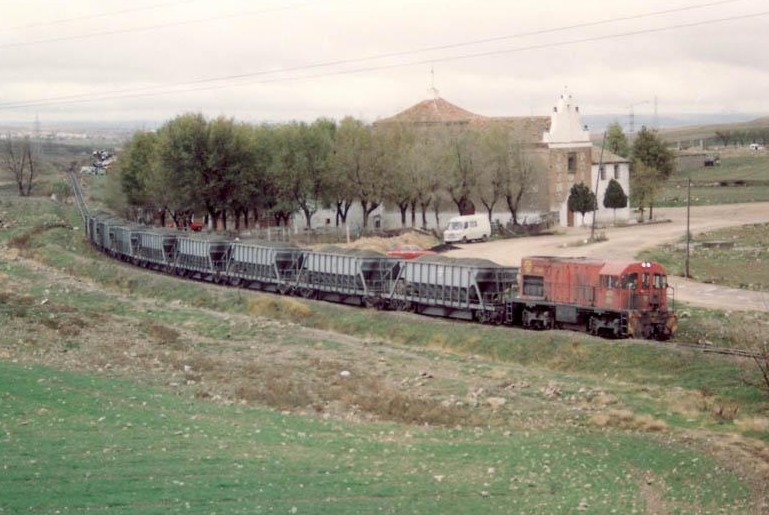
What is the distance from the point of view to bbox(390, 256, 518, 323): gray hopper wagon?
49562mm

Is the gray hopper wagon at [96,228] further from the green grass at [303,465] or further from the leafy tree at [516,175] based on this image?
the green grass at [303,465]

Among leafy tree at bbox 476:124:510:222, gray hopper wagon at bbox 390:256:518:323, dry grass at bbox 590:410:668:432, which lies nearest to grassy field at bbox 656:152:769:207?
leafy tree at bbox 476:124:510:222

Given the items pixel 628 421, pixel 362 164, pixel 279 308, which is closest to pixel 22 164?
pixel 362 164

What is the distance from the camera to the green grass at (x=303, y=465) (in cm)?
2228

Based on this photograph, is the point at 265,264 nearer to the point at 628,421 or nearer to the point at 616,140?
the point at 628,421

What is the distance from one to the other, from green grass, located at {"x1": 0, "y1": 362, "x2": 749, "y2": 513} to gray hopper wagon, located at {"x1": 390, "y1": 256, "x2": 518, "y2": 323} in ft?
62.1

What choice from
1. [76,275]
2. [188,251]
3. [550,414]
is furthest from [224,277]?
[550,414]

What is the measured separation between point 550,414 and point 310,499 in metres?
12.5

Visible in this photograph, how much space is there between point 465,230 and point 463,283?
41.7 meters

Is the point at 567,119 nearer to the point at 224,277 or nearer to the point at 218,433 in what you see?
the point at 224,277

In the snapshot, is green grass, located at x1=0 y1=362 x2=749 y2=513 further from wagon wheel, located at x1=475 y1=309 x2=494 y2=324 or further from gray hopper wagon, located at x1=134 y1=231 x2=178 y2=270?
gray hopper wagon, located at x1=134 y1=231 x2=178 y2=270

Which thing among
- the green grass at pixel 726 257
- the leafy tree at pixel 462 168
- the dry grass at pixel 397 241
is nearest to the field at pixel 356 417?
the green grass at pixel 726 257

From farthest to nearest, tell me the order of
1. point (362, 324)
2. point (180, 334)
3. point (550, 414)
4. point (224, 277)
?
point (224, 277), point (362, 324), point (180, 334), point (550, 414)

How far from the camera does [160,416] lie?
2959 centimetres
